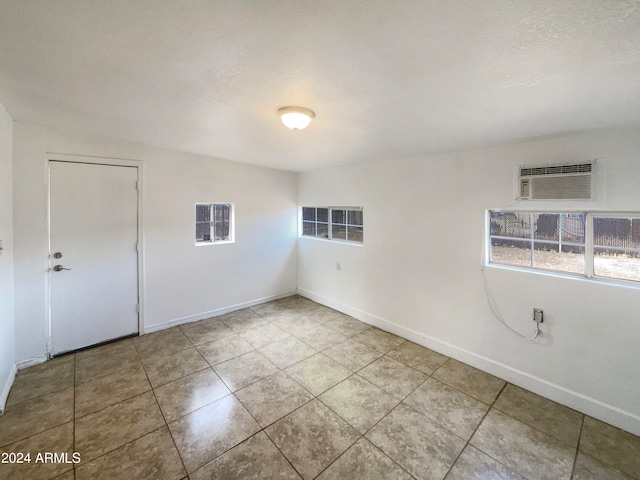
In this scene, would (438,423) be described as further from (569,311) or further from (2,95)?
(2,95)

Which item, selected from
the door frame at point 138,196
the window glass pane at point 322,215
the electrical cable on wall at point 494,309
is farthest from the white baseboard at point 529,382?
the door frame at point 138,196

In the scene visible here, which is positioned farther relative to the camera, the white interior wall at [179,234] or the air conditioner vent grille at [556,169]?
the white interior wall at [179,234]

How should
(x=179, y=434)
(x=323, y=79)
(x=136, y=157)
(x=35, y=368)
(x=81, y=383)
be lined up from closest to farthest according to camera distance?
(x=323, y=79) → (x=179, y=434) → (x=81, y=383) → (x=35, y=368) → (x=136, y=157)

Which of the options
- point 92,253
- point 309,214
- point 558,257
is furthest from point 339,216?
point 92,253

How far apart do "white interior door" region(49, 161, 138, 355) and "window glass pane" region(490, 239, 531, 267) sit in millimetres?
4129

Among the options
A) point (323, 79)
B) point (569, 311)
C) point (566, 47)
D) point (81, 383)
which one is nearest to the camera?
point (566, 47)

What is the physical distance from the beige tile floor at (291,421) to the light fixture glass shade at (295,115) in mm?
2287

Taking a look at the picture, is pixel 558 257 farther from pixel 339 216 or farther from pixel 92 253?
Answer: pixel 92 253

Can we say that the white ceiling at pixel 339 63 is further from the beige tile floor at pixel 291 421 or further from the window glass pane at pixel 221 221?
the beige tile floor at pixel 291 421

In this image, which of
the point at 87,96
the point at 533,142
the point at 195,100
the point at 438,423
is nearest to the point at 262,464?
the point at 438,423

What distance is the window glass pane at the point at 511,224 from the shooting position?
2572mm

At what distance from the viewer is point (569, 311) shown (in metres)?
2.29

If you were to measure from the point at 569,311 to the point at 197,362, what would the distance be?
11.5 feet

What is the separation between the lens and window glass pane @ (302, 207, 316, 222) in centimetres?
493
